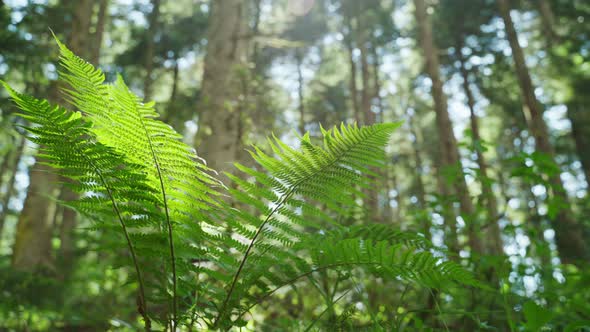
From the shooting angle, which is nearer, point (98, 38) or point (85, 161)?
point (85, 161)

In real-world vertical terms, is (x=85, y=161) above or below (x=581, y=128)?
below

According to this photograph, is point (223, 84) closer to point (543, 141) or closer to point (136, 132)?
point (136, 132)

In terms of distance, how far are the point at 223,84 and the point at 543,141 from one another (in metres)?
7.77

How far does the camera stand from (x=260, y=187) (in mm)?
2242

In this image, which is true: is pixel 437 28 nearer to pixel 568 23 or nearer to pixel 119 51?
pixel 568 23

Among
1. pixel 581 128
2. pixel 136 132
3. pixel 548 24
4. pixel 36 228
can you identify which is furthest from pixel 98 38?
pixel 581 128

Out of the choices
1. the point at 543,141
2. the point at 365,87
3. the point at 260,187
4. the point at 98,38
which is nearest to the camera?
the point at 260,187

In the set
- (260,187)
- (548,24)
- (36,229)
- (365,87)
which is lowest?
(36,229)

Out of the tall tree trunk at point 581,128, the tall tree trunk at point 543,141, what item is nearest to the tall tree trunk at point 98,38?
the tall tree trunk at point 543,141

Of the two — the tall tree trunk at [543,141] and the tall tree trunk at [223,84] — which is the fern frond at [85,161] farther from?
the tall tree trunk at [543,141]

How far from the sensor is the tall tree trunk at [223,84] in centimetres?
347

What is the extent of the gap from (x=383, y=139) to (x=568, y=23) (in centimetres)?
1433

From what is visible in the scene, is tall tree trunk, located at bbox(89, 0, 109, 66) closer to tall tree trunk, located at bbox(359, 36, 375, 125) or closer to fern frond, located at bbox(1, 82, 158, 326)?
fern frond, located at bbox(1, 82, 158, 326)

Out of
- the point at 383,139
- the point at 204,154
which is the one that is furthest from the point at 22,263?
the point at 383,139
